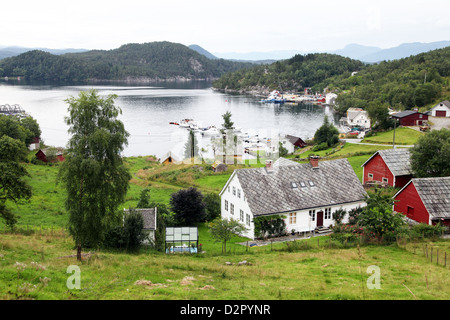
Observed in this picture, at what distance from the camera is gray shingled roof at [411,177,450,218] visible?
89.8 feet

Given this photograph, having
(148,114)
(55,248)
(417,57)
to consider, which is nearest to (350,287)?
(55,248)

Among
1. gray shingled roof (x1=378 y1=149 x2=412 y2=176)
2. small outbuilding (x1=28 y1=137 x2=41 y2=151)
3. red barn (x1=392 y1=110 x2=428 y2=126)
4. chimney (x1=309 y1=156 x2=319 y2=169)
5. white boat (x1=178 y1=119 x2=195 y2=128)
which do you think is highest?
red barn (x1=392 y1=110 x2=428 y2=126)

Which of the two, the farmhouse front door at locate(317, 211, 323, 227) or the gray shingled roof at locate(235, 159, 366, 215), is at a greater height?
the gray shingled roof at locate(235, 159, 366, 215)

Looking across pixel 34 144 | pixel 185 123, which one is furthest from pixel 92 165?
pixel 185 123

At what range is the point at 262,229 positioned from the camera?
27719mm

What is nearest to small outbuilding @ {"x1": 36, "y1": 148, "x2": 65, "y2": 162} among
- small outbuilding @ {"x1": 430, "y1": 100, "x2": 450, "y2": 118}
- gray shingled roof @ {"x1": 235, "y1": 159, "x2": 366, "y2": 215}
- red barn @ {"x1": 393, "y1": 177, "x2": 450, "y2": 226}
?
gray shingled roof @ {"x1": 235, "y1": 159, "x2": 366, "y2": 215}

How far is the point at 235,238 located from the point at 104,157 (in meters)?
13.0

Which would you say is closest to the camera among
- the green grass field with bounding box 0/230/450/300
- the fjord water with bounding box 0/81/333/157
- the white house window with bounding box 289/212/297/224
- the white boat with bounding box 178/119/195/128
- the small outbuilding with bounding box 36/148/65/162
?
the green grass field with bounding box 0/230/450/300

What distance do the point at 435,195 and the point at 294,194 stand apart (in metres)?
9.89

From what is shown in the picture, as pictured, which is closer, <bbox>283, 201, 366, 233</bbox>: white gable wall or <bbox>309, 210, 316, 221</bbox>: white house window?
<bbox>283, 201, 366, 233</bbox>: white gable wall

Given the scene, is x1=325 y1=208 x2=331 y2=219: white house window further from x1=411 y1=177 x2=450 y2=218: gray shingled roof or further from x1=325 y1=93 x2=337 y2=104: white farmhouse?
x1=325 y1=93 x2=337 y2=104: white farmhouse

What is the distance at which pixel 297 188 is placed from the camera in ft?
98.5

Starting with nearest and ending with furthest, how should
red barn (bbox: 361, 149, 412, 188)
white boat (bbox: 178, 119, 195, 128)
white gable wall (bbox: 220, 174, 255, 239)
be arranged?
white gable wall (bbox: 220, 174, 255, 239), red barn (bbox: 361, 149, 412, 188), white boat (bbox: 178, 119, 195, 128)

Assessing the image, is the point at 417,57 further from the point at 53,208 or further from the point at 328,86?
the point at 53,208
